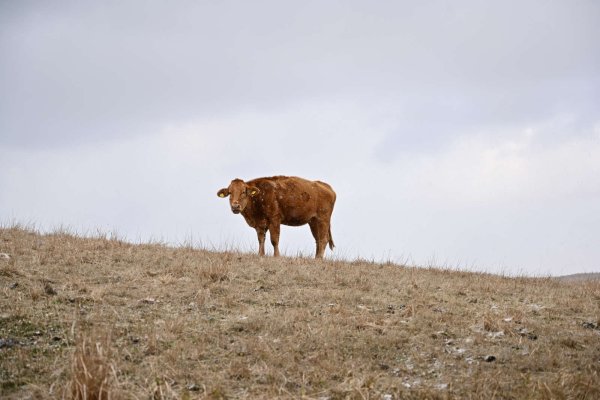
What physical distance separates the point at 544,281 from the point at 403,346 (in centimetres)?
845

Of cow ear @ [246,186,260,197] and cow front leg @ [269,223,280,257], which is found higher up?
cow ear @ [246,186,260,197]

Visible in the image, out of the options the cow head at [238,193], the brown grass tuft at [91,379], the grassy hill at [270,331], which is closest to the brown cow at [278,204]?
the cow head at [238,193]

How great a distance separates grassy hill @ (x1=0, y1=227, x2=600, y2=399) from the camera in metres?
6.01

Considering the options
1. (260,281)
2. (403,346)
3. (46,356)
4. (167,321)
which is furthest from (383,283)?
(46,356)

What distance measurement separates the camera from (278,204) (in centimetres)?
1712

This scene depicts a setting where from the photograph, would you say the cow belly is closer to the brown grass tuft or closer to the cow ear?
the cow ear

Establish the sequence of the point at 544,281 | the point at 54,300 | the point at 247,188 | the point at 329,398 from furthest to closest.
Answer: the point at 247,188
the point at 544,281
the point at 54,300
the point at 329,398

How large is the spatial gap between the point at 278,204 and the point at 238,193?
138 centimetres

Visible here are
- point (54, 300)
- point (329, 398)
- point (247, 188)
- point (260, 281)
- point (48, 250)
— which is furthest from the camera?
point (247, 188)

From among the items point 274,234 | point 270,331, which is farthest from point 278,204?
point 270,331

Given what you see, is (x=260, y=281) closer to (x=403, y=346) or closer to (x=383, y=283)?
(x=383, y=283)

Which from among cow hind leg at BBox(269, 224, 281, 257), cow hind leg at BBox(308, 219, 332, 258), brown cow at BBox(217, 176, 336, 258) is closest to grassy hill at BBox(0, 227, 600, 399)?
cow hind leg at BBox(269, 224, 281, 257)

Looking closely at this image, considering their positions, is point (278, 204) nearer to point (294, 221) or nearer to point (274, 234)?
point (274, 234)

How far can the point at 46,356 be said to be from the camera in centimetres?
669
